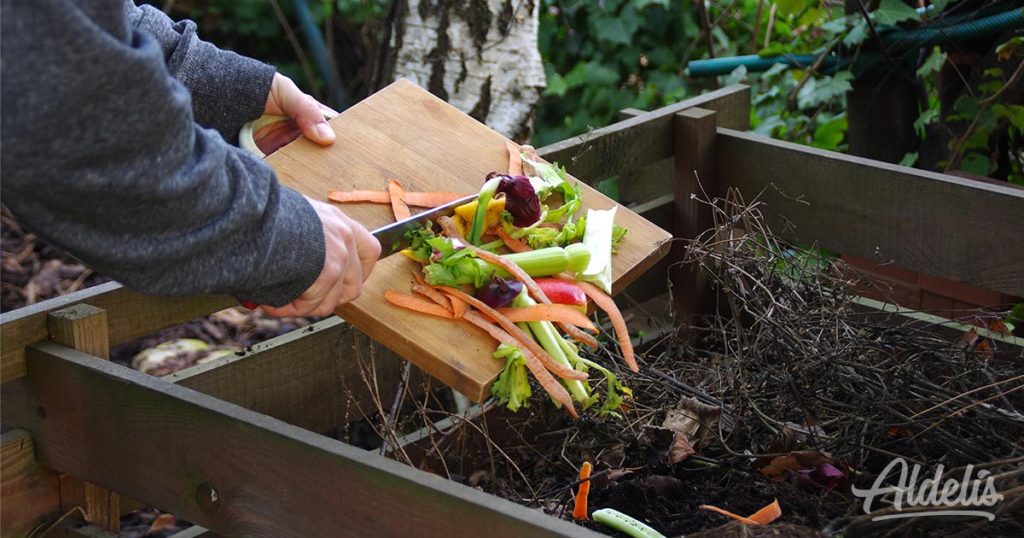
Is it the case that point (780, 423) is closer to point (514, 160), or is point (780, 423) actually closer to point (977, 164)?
point (514, 160)

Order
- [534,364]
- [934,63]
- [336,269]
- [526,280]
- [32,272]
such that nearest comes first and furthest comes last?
[336,269], [534,364], [526,280], [934,63], [32,272]

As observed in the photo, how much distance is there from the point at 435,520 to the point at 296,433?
29cm

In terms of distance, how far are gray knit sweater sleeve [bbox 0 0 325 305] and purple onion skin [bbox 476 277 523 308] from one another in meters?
0.45

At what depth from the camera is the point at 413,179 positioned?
2.57 metres

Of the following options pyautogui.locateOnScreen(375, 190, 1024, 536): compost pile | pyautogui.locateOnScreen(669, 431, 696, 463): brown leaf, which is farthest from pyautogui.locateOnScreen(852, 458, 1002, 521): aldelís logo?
pyautogui.locateOnScreen(669, 431, 696, 463): brown leaf

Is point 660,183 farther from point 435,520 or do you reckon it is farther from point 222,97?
point 435,520

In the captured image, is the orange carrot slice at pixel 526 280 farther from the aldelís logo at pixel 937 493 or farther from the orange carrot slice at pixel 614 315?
the aldelís logo at pixel 937 493

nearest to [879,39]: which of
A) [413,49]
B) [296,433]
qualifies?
[413,49]

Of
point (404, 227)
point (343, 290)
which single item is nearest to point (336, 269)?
point (343, 290)

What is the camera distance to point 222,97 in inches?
99.7

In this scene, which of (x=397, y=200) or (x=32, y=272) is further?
(x=32, y=272)

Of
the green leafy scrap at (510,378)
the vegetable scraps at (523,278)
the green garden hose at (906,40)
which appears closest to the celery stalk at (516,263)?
the vegetable scraps at (523,278)

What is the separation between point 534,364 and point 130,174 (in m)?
0.86

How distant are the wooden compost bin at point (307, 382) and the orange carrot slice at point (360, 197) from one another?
1.08 ft
